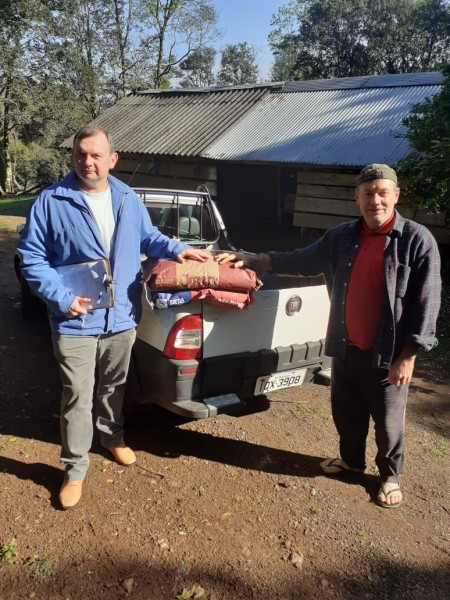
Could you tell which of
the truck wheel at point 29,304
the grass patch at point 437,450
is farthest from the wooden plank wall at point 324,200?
the grass patch at point 437,450

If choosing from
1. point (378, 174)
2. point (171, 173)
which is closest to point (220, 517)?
point (378, 174)

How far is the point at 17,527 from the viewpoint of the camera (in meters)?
2.71

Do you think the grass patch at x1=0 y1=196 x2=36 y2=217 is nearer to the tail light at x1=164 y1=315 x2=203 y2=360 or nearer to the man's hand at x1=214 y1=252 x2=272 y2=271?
the man's hand at x1=214 y1=252 x2=272 y2=271

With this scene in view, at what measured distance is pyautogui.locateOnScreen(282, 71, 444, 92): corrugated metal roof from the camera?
10.4m

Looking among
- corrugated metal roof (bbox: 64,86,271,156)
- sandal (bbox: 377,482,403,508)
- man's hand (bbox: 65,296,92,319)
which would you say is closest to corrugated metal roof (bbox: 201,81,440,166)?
corrugated metal roof (bbox: 64,86,271,156)

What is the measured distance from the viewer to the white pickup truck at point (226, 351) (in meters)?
3.04

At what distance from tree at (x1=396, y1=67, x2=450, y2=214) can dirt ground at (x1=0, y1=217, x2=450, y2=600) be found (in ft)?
11.8

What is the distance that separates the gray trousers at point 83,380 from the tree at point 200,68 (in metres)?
35.8

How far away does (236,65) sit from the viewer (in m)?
43.6

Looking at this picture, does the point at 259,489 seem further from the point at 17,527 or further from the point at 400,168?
the point at 400,168

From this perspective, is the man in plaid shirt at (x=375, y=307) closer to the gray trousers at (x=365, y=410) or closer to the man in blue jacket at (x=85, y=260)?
the gray trousers at (x=365, y=410)

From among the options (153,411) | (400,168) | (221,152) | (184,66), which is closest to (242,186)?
(221,152)

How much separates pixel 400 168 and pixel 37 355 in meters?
5.58

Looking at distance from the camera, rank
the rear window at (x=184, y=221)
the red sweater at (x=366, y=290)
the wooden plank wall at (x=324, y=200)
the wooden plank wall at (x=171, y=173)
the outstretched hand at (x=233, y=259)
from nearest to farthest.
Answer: the red sweater at (x=366, y=290) < the outstretched hand at (x=233, y=259) < the rear window at (x=184, y=221) < the wooden plank wall at (x=324, y=200) < the wooden plank wall at (x=171, y=173)
